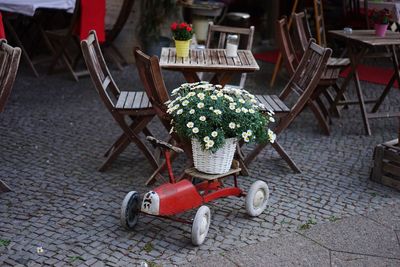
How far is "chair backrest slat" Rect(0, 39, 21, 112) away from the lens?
14.5 feet

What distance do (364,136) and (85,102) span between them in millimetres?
3298

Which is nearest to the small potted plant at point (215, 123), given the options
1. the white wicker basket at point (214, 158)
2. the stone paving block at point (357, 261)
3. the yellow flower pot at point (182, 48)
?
the white wicker basket at point (214, 158)

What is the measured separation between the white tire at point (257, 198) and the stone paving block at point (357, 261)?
67cm

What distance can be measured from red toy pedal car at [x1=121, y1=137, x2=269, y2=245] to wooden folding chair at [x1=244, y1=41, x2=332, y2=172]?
0.79 meters

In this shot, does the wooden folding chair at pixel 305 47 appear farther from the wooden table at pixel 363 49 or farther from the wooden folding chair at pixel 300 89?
the wooden folding chair at pixel 300 89

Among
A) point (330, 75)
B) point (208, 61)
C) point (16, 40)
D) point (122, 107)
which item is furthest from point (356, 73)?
point (16, 40)

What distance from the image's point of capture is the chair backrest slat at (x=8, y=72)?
4414 mm

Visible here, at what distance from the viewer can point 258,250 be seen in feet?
12.6

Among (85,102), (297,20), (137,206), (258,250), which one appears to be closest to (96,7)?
(85,102)

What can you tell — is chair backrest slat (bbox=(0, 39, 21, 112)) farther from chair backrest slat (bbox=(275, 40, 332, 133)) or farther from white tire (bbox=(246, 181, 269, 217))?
chair backrest slat (bbox=(275, 40, 332, 133))

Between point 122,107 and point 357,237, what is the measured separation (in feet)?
6.85

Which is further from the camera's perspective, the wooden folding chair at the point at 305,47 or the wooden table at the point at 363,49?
the wooden folding chair at the point at 305,47

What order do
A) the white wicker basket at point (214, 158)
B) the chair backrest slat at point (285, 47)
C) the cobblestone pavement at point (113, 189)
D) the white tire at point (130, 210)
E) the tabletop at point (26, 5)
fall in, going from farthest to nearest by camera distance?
the tabletop at point (26, 5) → the chair backrest slat at point (285, 47) → the white wicker basket at point (214, 158) → the white tire at point (130, 210) → the cobblestone pavement at point (113, 189)

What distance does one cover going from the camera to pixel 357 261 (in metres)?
3.78
